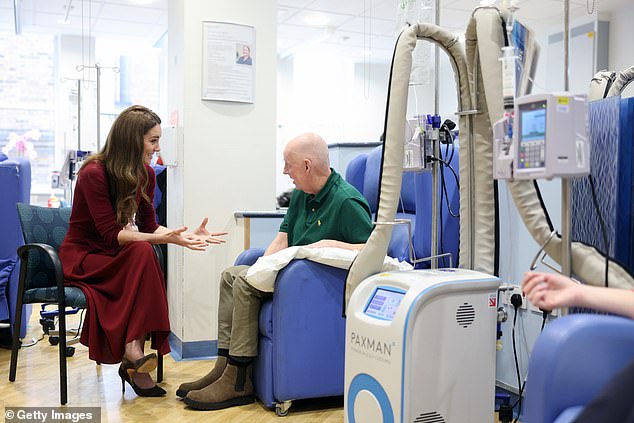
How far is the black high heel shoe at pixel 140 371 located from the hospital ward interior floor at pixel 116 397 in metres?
0.03

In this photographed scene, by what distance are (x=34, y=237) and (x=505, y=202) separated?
2.19m

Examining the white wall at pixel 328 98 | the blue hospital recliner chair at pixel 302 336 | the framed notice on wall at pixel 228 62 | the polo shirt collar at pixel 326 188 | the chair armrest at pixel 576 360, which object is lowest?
the blue hospital recliner chair at pixel 302 336

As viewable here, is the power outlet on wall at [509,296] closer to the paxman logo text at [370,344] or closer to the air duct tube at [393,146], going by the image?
the air duct tube at [393,146]

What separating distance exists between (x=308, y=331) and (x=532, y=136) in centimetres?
141

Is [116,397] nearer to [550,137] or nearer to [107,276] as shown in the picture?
[107,276]

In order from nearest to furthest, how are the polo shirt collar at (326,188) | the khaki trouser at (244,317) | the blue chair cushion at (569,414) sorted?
the blue chair cushion at (569,414), the khaki trouser at (244,317), the polo shirt collar at (326,188)

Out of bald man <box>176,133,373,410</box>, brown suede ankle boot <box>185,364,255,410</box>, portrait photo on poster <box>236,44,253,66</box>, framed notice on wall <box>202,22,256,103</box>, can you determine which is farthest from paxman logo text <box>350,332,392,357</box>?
portrait photo on poster <box>236,44,253,66</box>

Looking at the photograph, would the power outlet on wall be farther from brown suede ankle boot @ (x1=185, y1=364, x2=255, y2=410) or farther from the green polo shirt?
brown suede ankle boot @ (x1=185, y1=364, x2=255, y2=410)

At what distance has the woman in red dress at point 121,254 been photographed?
271 cm

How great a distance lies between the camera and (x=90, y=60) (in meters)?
8.18

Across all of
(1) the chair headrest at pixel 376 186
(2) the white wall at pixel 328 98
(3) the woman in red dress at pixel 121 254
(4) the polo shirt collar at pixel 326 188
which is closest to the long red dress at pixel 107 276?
(3) the woman in red dress at pixel 121 254

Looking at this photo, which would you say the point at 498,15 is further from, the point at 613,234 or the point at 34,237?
the point at 34,237

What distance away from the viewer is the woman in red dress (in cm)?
271

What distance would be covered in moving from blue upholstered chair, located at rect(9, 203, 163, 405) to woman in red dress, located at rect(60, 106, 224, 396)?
112 mm
